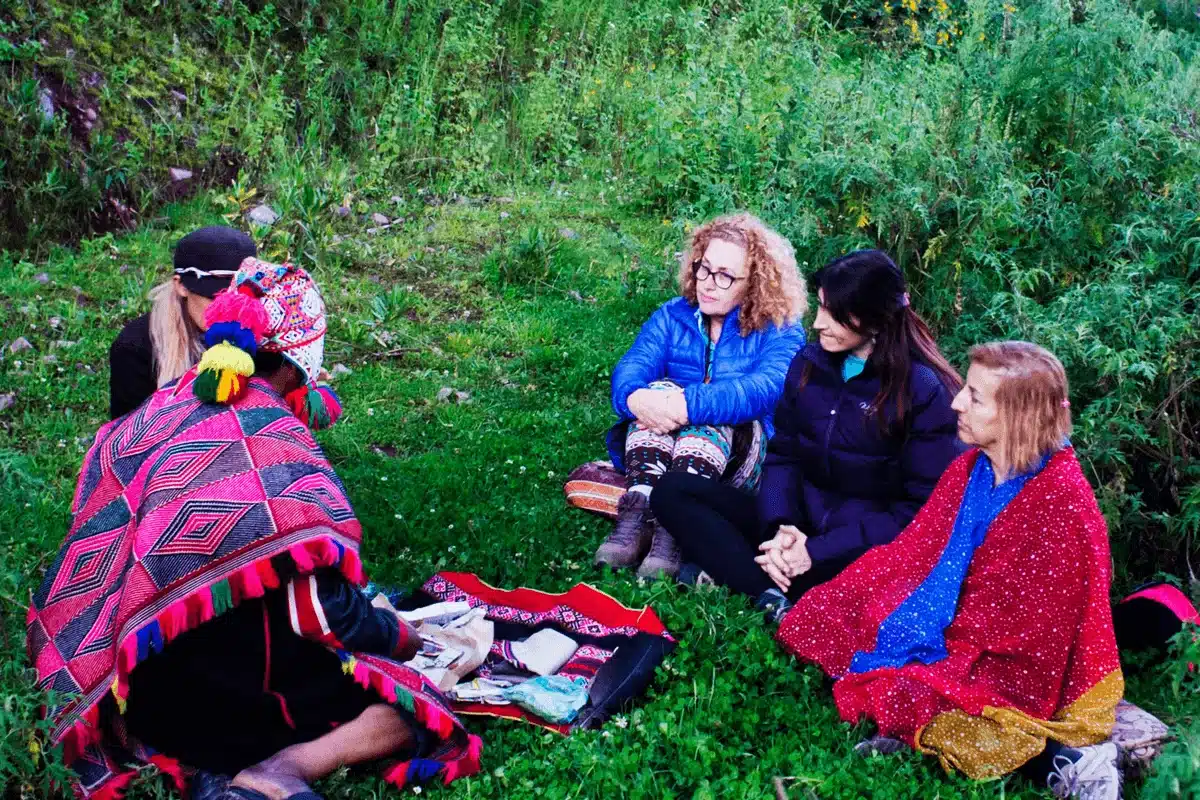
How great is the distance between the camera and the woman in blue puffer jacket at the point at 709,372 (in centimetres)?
502

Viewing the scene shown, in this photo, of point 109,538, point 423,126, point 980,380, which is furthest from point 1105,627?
point 423,126

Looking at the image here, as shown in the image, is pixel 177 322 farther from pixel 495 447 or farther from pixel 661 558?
pixel 495 447

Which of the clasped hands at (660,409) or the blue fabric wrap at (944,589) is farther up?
the blue fabric wrap at (944,589)

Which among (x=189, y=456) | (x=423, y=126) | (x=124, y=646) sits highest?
(x=189, y=456)

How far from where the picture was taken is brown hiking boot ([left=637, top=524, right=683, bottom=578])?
477 cm

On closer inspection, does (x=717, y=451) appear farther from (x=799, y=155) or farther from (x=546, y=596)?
(x=799, y=155)

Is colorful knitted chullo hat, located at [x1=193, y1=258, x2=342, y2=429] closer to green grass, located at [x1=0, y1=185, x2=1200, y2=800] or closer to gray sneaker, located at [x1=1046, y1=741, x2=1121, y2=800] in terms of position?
green grass, located at [x1=0, y1=185, x2=1200, y2=800]

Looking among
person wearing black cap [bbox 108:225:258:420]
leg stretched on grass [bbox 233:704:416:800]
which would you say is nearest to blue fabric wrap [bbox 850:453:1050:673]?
leg stretched on grass [bbox 233:704:416:800]

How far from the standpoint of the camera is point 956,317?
5.63m

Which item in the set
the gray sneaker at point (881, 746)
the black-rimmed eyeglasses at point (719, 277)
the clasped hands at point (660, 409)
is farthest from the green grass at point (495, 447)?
the black-rimmed eyeglasses at point (719, 277)

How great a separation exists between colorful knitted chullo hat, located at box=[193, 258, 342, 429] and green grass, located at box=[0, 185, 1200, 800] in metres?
0.73

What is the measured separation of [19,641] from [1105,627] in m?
3.37

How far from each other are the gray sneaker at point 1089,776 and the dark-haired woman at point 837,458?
115 centimetres

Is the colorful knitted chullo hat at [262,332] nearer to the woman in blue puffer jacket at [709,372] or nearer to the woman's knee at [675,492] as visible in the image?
the woman's knee at [675,492]
